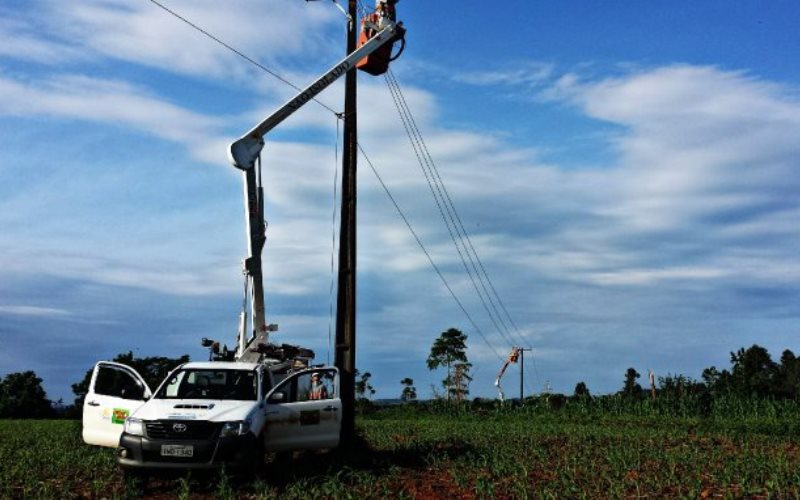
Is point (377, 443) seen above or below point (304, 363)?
below

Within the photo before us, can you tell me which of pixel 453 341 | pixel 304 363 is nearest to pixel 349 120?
pixel 304 363

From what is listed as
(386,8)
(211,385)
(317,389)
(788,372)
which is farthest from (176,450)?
(788,372)

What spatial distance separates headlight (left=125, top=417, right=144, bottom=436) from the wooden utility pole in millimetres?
5886

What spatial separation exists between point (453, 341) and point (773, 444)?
114 feet

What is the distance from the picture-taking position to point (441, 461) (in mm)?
16750

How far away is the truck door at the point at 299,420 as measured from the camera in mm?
15398

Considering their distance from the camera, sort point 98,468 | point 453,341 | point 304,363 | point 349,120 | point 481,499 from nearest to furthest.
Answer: point 481,499 < point 98,468 < point 304,363 < point 349,120 < point 453,341

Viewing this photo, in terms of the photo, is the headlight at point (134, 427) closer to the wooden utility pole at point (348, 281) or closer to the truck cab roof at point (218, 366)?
the truck cab roof at point (218, 366)

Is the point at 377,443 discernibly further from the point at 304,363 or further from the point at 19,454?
the point at 19,454

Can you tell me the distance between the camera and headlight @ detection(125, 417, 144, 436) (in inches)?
554

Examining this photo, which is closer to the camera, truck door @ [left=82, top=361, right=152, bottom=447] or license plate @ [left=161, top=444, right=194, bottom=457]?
license plate @ [left=161, top=444, right=194, bottom=457]

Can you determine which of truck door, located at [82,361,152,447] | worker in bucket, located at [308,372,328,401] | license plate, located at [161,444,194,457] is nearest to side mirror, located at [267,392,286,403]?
license plate, located at [161,444,194,457]

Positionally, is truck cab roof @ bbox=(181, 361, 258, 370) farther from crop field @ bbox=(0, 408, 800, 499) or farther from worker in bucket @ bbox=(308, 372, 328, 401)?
worker in bucket @ bbox=(308, 372, 328, 401)

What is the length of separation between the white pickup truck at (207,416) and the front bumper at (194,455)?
0.06 feet
